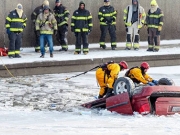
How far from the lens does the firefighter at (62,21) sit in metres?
20.8

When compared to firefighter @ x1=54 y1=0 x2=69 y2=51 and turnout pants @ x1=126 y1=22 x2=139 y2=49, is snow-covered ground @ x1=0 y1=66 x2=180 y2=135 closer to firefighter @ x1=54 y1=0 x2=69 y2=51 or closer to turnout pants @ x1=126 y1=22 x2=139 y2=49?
firefighter @ x1=54 y1=0 x2=69 y2=51

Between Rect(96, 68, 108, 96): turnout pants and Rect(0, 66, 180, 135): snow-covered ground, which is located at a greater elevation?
Rect(96, 68, 108, 96): turnout pants

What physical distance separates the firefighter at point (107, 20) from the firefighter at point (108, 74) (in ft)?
26.8

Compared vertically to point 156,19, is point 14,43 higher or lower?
lower

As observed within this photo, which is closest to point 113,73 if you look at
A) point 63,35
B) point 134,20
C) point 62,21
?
point 62,21

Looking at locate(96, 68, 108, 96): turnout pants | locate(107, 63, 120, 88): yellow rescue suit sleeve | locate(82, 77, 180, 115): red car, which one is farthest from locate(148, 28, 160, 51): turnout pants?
locate(82, 77, 180, 115): red car

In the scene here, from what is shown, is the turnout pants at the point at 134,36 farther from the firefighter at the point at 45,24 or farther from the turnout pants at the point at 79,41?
the firefighter at the point at 45,24

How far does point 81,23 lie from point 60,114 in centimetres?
842

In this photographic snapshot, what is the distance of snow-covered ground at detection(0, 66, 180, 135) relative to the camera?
10039 mm

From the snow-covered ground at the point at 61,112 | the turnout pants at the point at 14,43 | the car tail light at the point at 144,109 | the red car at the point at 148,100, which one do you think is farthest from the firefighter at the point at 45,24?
the car tail light at the point at 144,109

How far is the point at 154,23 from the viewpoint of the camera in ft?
69.8

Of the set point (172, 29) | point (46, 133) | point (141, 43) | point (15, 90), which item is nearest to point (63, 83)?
point (15, 90)

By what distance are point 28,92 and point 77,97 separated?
1.43 meters

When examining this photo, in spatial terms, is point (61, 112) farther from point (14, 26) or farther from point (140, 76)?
point (14, 26)
